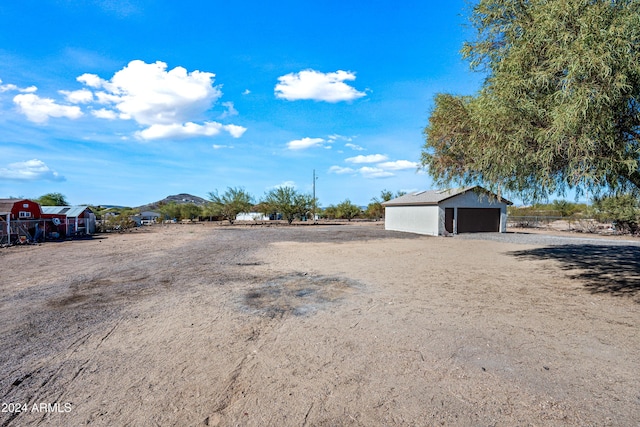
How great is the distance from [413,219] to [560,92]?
23.2 m

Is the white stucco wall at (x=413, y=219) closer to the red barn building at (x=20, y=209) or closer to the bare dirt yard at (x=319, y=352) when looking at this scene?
the bare dirt yard at (x=319, y=352)

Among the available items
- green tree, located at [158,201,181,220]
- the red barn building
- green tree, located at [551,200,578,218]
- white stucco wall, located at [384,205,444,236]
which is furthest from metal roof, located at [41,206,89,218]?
green tree, located at [551,200,578,218]

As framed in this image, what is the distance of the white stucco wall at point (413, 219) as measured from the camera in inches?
1005

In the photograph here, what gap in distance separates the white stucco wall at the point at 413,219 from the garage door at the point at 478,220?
9.40 ft

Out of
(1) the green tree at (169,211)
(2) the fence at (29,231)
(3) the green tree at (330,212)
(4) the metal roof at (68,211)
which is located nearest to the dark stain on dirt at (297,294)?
(2) the fence at (29,231)

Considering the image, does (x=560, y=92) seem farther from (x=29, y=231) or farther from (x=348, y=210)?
(x=348, y=210)

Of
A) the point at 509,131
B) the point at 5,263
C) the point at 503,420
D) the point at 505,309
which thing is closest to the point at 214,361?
the point at 503,420

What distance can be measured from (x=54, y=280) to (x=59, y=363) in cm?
649

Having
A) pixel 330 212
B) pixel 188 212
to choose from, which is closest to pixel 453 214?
pixel 330 212

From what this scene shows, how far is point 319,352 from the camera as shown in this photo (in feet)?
14.1

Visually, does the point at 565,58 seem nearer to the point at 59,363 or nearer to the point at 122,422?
the point at 122,422

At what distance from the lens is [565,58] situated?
524cm

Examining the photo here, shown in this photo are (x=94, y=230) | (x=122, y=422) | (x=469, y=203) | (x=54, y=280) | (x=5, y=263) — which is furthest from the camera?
(x=94, y=230)

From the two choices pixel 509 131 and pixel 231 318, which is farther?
pixel 509 131
